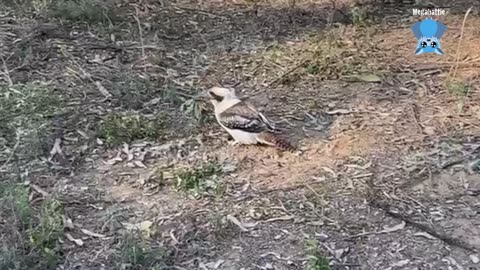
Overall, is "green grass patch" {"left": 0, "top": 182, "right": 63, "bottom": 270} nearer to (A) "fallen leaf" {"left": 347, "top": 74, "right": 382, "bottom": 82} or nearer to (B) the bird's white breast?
(B) the bird's white breast

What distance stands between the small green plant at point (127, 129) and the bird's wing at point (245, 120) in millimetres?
372

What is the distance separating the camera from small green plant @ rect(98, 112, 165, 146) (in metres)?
3.90

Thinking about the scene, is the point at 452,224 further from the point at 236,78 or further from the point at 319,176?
the point at 236,78

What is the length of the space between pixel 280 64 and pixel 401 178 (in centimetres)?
137

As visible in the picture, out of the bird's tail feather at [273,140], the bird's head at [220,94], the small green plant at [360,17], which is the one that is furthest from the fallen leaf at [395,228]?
the small green plant at [360,17]

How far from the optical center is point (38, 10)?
17.3 feet

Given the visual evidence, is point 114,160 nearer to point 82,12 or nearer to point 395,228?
point 395,228

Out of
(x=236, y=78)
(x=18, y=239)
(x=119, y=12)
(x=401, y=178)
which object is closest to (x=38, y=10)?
(x=119, y=12)

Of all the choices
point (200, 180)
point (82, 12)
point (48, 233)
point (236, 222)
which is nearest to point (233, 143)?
point (200, 180)

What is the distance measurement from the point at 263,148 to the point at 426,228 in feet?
3.12

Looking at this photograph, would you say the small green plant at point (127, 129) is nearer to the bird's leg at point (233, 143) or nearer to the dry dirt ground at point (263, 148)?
the dry dirt ground at point (263, 148)

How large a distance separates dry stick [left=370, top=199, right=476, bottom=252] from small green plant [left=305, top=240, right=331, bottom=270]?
419 mm

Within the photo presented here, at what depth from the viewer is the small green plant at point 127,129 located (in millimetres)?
3904

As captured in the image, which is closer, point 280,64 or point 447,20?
point 280,64
